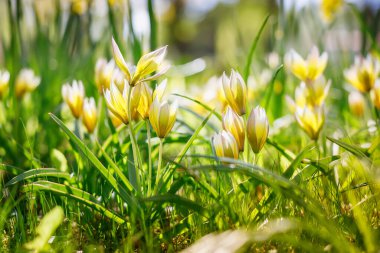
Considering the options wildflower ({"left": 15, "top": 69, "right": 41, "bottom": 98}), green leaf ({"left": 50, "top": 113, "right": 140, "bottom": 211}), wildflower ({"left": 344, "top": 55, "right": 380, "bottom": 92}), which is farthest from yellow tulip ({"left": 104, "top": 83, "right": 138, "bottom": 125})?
wildflower ({"left": 15, "top": 69, "right": 41, "bottom": 98})

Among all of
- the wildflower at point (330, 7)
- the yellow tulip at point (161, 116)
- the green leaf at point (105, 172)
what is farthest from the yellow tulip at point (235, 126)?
the wildflower at point (330, 7)

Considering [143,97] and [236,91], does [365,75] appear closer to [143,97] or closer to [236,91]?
[236,91]

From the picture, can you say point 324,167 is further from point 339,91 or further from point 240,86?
point 339,91

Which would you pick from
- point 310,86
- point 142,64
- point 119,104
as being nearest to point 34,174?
point 119,104

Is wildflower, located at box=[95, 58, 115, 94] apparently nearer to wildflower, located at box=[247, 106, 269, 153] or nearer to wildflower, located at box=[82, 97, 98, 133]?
wildflower, located at box=[82, 97, 98, 133]

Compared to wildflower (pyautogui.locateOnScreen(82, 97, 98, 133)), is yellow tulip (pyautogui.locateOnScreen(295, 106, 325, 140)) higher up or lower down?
lower down

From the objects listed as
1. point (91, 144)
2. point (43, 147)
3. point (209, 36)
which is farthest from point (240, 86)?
point (209, 36)
